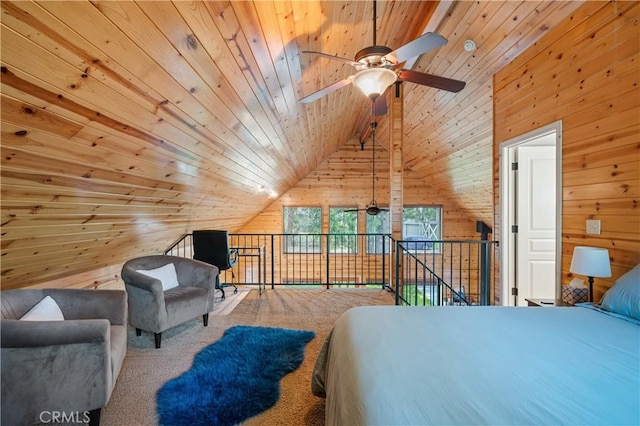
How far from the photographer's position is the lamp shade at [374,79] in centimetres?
181

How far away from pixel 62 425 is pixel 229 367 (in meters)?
1.00

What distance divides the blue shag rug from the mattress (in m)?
0.84

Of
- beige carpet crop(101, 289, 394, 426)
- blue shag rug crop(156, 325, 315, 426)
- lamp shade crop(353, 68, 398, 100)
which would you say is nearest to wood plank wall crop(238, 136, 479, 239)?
beige carpet crop(101, 289, 394, 426)

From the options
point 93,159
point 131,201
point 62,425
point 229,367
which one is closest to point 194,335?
point 229,367

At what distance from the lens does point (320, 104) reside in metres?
3.44

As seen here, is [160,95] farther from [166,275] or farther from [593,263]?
[593,263]

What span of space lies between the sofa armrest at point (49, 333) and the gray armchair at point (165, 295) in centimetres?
94

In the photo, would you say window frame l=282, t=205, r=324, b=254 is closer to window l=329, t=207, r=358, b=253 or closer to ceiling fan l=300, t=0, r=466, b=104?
window l=329, t=207, r=358, b=253

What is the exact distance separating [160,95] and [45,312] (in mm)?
1636

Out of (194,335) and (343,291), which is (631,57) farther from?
(194,335)

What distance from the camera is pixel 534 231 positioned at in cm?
312

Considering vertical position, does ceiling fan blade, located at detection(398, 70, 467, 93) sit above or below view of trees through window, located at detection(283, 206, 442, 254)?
above

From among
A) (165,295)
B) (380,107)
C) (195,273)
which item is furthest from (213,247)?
(380,107)

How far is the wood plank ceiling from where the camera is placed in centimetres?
109
